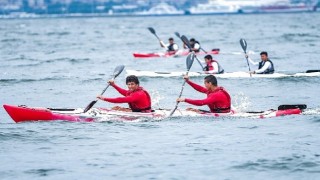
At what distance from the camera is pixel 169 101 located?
2433 cm

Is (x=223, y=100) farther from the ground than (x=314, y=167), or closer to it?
farther from the ground

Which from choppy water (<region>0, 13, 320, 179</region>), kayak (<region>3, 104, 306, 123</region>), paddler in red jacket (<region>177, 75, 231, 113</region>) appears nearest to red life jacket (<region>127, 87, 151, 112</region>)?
kayak (<region>3, 104, 306, 123</region>)

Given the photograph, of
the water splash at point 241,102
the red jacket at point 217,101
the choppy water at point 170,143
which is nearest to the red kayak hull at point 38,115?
the choppy water at point 170,143

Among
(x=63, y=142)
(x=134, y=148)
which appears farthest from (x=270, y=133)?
(x=63, y=142)

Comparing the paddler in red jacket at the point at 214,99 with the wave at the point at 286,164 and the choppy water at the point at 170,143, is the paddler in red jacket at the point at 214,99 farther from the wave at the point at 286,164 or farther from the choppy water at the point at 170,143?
the wave at the point at 286,164

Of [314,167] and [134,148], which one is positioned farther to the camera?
[134,148]

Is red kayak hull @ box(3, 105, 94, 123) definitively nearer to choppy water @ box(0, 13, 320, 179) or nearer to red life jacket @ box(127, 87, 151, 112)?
choppy water @ box(0, 13, 320, 179)

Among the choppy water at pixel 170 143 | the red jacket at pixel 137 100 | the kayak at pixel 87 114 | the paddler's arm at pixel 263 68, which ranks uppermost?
the paddler's arm at pixel 263 68

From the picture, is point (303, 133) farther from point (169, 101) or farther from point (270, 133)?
point (169, 101)

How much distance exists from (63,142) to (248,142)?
404cm

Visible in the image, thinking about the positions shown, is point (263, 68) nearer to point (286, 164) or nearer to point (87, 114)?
point (87, 114)

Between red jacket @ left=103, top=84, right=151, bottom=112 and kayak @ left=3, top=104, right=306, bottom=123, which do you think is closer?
red jacket @ left=103, top=84, right=151, bottom=112

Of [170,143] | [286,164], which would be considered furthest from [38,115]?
[286,164]

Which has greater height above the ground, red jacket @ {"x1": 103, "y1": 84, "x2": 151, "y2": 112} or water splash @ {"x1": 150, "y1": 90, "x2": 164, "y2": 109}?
red jacket @ {"x1": 103, "y1": 84, "x2": 151, "y2": 112}
